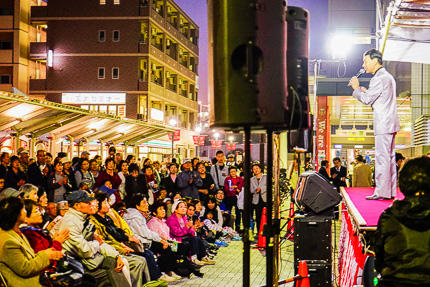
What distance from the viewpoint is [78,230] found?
5.93 meters

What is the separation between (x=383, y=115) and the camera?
5957 millimetres

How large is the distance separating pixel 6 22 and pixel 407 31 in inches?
1439

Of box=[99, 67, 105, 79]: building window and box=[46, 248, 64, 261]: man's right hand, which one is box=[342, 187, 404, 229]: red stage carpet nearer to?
box=[46, 248, 64, 261]: man's right hand

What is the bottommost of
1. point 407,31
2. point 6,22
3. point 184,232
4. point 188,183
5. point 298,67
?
point 184,232

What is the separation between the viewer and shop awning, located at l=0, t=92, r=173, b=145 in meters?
11.5

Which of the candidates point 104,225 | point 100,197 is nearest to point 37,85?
point 100,197

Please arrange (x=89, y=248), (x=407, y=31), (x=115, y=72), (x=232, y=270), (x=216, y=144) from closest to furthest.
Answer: (x=89, y=248) < (x=407, y=31) < (x=232, y=270) < (x=115, y=72) < (x=216, y=144)

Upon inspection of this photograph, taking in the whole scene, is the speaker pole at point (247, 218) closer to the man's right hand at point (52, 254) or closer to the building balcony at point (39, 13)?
the man's right hand at point (52, 254)

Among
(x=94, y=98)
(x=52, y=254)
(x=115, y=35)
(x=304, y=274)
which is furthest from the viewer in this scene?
(x=115, y=35)

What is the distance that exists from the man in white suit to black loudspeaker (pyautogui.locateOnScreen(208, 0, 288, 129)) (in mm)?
3119

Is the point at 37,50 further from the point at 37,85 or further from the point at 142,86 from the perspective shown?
the point at 142,86

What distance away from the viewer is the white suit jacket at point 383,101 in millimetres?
5910

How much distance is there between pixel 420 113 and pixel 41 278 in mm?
12897

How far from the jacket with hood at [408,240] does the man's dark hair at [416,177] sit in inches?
3.5
